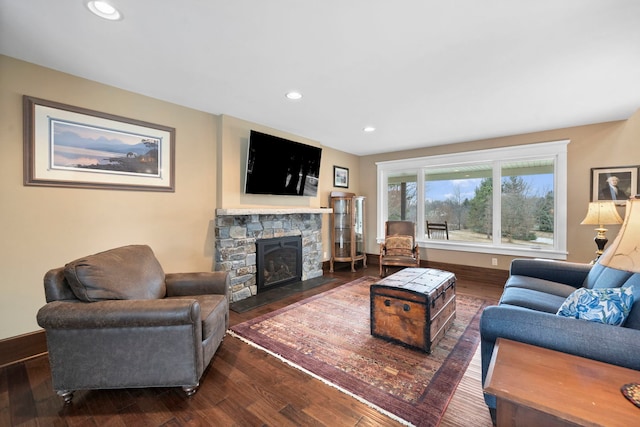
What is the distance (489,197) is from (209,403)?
16.0ft

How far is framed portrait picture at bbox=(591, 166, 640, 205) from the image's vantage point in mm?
3467

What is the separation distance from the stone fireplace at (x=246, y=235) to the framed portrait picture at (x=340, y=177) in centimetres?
118

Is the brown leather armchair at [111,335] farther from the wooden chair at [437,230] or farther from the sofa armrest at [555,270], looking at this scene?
the wooden chair at [437,230]

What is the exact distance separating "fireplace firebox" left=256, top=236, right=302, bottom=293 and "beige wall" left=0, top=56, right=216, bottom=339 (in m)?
0.72

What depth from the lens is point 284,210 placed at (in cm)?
394

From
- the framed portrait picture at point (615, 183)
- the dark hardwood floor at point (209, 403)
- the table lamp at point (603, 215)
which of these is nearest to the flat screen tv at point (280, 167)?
the dark hardwood floor at point (209, 403)

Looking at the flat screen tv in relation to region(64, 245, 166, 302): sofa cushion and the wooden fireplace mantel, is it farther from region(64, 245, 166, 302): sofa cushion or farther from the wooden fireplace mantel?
region(64, 245, 166, 302): sofa cushion

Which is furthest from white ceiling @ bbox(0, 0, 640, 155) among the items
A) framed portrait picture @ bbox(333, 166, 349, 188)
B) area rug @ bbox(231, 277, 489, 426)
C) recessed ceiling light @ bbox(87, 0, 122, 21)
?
area rug @ bbox(231, 277, 489, 426)

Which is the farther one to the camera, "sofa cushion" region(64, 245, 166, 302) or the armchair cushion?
the armchair cushion

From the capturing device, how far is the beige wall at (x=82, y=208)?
7.02ft

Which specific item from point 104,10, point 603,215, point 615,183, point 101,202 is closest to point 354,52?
point 104,10

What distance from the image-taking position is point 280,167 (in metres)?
3.94

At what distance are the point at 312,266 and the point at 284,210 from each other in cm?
126

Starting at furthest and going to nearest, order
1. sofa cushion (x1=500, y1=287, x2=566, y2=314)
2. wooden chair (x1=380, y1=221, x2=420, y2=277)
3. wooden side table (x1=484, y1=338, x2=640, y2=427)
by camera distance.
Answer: wooden chair (x1=380, y1=221, x2=420, y2=277)
sofa cushion (x1=500, y1=287, x2=566, y2=314)
wooden side table (x1=484, y1=338, x2=640, y2=427)
